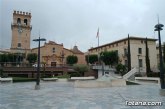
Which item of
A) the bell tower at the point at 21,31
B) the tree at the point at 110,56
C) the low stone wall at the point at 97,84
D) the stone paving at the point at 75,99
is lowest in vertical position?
the stone paving at the point at 75,99

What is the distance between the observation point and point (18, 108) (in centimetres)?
970

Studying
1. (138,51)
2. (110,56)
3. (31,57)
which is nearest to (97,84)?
(110,56)

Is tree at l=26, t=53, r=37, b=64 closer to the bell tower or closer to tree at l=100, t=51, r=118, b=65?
the bell tower

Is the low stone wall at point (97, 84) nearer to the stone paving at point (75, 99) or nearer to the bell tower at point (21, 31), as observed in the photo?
the stone paving at point (75, 99)

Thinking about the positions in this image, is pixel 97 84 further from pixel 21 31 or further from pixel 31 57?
pixel 21 31

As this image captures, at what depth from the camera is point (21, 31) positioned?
207 feet

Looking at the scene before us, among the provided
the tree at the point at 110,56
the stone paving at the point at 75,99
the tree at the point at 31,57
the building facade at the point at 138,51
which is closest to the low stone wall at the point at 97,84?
the stone paving at the point at 75,99

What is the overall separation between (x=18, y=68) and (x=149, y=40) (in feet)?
110

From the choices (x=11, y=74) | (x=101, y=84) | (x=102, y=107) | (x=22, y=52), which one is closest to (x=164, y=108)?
(x=102, y=107)

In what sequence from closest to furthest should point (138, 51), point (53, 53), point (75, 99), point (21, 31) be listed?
point (75, 99) → point (138, 51) → point (53, 53) → point (21, 31)

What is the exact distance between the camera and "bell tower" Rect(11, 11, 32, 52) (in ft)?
203

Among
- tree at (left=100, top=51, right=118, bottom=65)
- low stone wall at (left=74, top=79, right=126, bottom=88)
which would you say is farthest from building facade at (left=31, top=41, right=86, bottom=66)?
low stone wall at (left=74, top=79, right=126, bottom=88)

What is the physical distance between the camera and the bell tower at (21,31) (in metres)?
61.8

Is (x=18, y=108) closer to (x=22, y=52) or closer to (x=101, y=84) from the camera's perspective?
(x=101, y=84)
